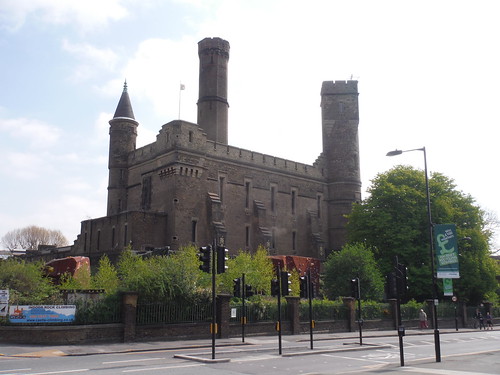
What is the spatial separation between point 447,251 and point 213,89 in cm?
4198

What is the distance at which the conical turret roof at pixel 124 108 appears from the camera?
5500cm

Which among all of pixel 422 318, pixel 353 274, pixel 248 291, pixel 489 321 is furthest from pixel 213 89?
pixel 248 291

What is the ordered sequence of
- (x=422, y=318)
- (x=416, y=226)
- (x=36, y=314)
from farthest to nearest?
1. (x=416, y=226)
2. (x=422, y=318)
3. (x=36, y=314)

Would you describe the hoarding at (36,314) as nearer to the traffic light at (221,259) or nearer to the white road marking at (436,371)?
the traffic light at (221,259)

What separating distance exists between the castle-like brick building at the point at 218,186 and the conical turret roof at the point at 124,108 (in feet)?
0.49

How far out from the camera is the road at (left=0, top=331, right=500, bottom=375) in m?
14.7

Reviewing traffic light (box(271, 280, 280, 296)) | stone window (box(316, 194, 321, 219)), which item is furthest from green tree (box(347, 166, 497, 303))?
traffic light (box(271, 280, 280, 296))

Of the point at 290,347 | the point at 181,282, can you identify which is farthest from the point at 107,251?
the point at 290,347

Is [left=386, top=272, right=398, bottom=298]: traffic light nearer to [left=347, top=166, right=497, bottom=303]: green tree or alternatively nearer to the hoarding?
the hoarding

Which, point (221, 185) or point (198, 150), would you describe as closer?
point (198, 150)

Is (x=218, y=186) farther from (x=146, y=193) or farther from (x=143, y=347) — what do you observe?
(x=143, y=347)

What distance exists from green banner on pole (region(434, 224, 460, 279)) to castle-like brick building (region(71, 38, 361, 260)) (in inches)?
1177

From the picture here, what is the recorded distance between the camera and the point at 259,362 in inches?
698

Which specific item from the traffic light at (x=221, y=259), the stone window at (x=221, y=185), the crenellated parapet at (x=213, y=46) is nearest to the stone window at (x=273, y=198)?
the stone window at (x=221, y=185)
